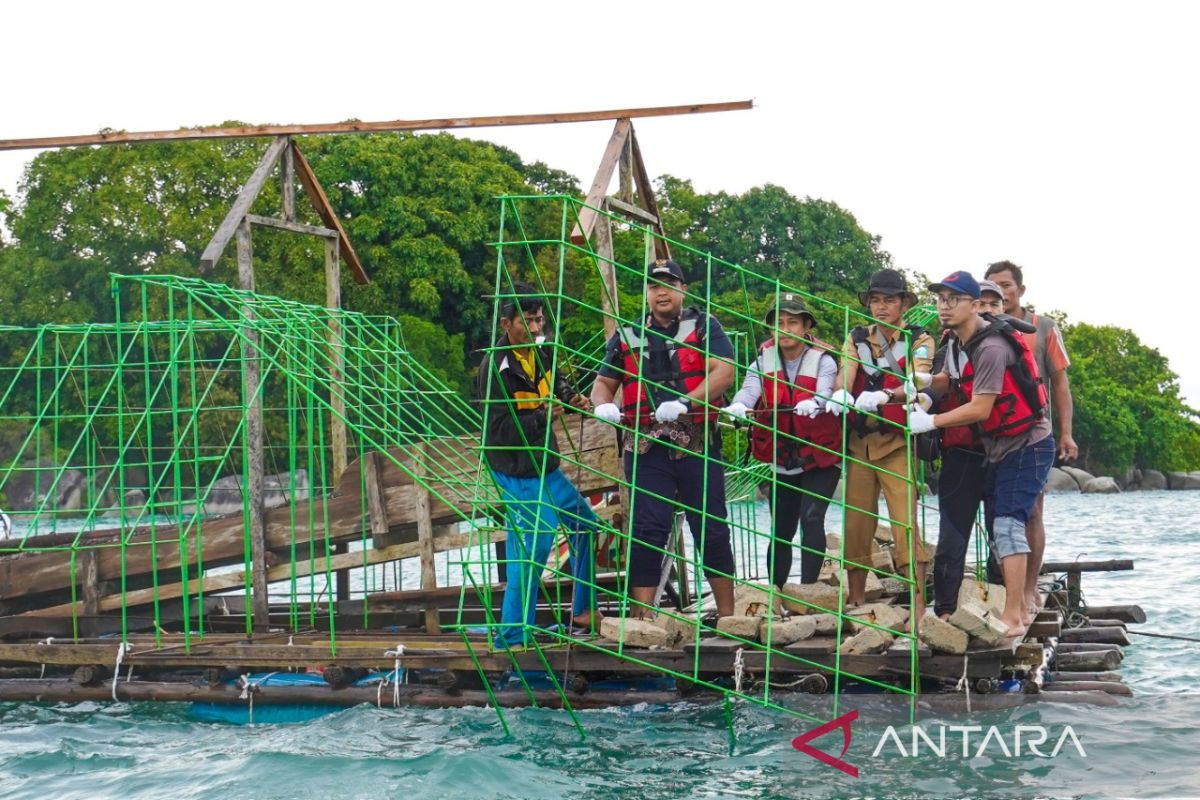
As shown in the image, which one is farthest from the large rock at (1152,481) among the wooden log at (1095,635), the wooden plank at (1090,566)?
the wooden log at (1095,635)

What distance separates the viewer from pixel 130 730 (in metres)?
9.20

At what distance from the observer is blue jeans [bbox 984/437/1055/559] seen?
7.90 metres

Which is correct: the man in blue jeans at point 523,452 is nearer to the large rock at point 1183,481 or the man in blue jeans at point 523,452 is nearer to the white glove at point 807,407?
the white glove at point 807,407

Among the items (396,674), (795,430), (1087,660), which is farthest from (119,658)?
(1087,660)

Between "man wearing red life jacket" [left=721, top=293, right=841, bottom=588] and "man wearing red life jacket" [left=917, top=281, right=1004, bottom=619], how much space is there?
2.14 ft

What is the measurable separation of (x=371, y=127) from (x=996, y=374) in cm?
500

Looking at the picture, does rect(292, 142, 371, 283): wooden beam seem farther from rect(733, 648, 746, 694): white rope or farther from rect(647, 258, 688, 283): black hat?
rect(733, 648, 746, 694): white rope

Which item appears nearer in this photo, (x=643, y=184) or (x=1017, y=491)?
(x=1017, y=491)

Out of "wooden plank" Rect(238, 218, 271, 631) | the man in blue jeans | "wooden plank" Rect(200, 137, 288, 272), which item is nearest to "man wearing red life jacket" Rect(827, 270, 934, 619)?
the man in blue jeans

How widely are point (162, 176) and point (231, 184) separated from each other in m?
1.95

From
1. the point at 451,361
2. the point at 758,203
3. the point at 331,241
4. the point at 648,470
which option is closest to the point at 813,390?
the point at 648,470

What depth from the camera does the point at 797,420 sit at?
841cm

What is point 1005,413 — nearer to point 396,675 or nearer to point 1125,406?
point 396,675

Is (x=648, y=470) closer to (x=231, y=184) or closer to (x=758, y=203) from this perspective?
(x=231, y=184)
